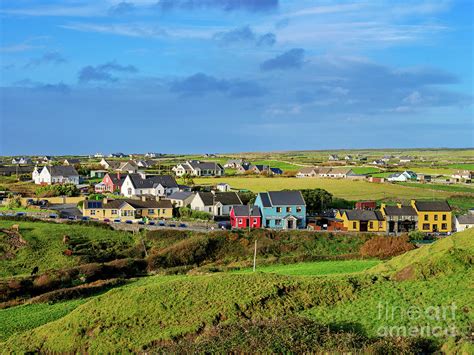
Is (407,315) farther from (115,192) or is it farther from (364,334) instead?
(115,192)

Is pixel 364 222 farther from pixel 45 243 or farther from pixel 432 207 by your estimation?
pixel 45 243

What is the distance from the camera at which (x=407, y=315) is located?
20969mm

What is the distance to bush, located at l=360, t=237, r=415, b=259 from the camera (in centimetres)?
4488

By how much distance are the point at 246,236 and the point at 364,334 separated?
3165 centimetres

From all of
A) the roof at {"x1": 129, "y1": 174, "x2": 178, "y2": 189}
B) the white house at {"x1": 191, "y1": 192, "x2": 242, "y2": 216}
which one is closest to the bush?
the white house at {"x1": 191, "y1": 192, "x2": 242, "y2": 216}

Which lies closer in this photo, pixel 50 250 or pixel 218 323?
pixel 218 323

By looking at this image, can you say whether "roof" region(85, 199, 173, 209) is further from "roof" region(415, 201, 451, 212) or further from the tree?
"roof" region(415, 201, 451, 212)

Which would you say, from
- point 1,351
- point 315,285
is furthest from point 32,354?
point 315,285

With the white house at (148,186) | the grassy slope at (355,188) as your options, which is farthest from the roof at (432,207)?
the white house at (148,186)

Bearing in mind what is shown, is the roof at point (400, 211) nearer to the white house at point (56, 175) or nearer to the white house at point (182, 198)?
the white house at point (182, 198)

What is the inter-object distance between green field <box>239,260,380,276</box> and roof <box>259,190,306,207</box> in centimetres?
1458

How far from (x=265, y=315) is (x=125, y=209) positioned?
136ft

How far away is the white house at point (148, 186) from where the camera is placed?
77688 millimetres

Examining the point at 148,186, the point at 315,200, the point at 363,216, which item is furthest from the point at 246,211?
the point at 148,186
